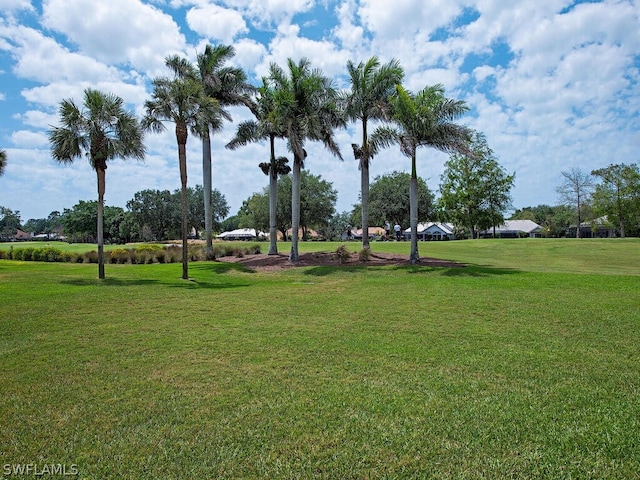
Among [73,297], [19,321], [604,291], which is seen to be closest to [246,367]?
[19,321]

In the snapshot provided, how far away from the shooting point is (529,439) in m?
3.90

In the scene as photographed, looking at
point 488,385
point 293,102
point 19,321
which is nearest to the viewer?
point 488,385

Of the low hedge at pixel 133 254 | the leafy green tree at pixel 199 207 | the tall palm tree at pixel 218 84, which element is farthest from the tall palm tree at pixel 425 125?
the leafy green tree at pixel 199 207

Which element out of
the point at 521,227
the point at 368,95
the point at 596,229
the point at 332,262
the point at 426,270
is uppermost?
the point at 368,95

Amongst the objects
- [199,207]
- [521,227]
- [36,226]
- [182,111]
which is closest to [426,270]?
[182,111]

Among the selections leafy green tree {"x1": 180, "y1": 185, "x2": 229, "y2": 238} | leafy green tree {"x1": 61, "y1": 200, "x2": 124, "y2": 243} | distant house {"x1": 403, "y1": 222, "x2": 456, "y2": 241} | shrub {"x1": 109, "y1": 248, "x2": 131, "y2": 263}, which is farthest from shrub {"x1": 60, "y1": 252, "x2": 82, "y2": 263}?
distant house {"x1": 403, "y1": 222, "x2": 456, "y2": 241}

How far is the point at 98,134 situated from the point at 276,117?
29.0ft

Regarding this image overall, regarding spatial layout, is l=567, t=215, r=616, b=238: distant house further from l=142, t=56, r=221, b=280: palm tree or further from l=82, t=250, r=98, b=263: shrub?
l=82, t=250, r=98, b=263: shrub

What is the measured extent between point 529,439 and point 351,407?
177 cm

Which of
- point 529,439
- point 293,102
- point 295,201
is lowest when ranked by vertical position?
point 529,439

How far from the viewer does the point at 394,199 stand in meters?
67.6

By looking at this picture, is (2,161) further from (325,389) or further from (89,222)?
(89,222)

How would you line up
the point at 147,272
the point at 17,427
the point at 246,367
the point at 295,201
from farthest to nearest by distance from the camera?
the point at 295,201
the point at 147,272
the point at 246,367
the point at 17,427

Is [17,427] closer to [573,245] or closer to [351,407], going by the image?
[351,407]
